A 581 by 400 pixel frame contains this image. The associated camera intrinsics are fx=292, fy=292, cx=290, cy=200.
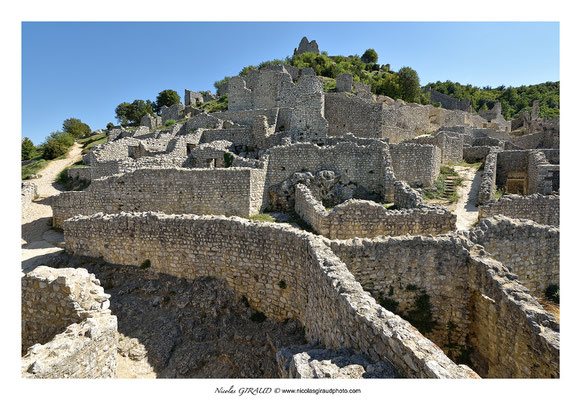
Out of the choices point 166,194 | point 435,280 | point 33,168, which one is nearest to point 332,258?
point 435,280

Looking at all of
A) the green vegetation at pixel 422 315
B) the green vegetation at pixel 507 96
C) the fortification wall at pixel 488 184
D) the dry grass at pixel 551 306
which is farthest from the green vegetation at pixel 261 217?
the green vegetation at pixel 507 96

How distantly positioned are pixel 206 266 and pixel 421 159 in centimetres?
1274

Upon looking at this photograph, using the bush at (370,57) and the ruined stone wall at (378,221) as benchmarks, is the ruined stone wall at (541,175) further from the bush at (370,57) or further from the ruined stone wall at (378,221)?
the bush at (370,57)

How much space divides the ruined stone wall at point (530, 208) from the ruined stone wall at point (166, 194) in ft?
33.0

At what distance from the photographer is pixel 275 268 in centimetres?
703

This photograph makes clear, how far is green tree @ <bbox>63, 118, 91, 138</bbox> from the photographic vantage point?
1631 inches

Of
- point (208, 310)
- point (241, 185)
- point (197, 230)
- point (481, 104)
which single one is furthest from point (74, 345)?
point (481, 104)

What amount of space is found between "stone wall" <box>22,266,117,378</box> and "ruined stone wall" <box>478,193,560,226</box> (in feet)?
40.8

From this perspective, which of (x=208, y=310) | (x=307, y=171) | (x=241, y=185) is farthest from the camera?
(x=307, y=171)

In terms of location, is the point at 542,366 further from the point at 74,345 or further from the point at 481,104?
the point at 481,104

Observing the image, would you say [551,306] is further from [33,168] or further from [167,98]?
[167,98]

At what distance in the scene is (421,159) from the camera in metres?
15.7

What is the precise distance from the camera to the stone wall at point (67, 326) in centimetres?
425

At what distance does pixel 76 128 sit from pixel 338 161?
4320cm
